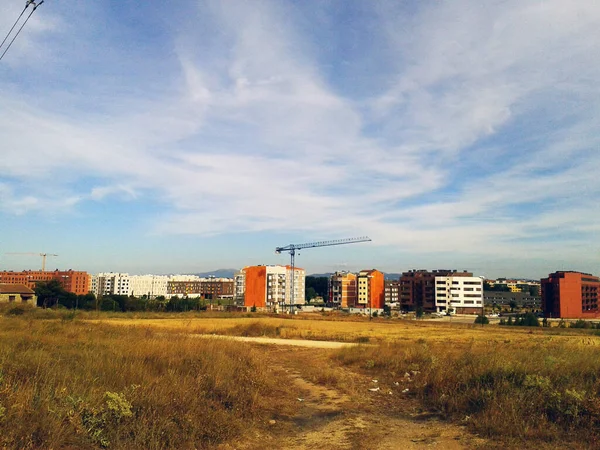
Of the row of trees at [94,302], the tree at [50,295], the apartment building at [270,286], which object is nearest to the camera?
the row of trees at [94,302]

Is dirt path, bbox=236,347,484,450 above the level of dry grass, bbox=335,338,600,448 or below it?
below

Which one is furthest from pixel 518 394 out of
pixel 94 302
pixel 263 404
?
pixel 94 302

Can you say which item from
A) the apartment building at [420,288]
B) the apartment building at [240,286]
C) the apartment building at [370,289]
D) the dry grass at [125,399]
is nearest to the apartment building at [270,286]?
the apartment building at [240,286]

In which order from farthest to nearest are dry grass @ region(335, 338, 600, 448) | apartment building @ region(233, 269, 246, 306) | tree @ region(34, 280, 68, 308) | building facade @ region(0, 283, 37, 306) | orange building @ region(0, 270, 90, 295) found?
orange building @ region(0, 270, 90, 295)
apartment building @ region(233, 269, 246, 306)
tree @ region(34, 280, 68, 308)
building facade @ region(0, 283, 37, 306)
dry grass @ region(335, 338, 600, 448)

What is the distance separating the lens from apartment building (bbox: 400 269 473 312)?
128 metres

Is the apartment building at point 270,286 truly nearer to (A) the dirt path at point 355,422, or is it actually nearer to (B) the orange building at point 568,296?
(B) the orange building at point 568,296

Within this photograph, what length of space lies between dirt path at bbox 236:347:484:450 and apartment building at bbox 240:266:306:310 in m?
117

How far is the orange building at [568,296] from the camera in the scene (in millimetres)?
106000

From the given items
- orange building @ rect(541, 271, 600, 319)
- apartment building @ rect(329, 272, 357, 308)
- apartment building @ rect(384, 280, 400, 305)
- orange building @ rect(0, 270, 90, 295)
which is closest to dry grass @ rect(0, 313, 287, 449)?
orange building @ rect(541, 271, 600, 319)

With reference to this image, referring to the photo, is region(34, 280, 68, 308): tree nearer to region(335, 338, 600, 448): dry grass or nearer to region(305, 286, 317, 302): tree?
region(335, 338, 600, 448): dry grass

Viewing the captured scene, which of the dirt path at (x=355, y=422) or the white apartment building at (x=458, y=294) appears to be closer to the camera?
the dirt path at (x=355, y=422)

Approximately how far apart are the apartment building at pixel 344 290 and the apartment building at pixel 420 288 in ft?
85.0

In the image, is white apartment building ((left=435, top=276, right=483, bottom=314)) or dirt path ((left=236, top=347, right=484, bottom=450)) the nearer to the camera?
dirt path ((left=236, top=347, right=484, bottom=450))

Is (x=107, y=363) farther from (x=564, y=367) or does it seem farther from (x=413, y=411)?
(x=564, y=367)
